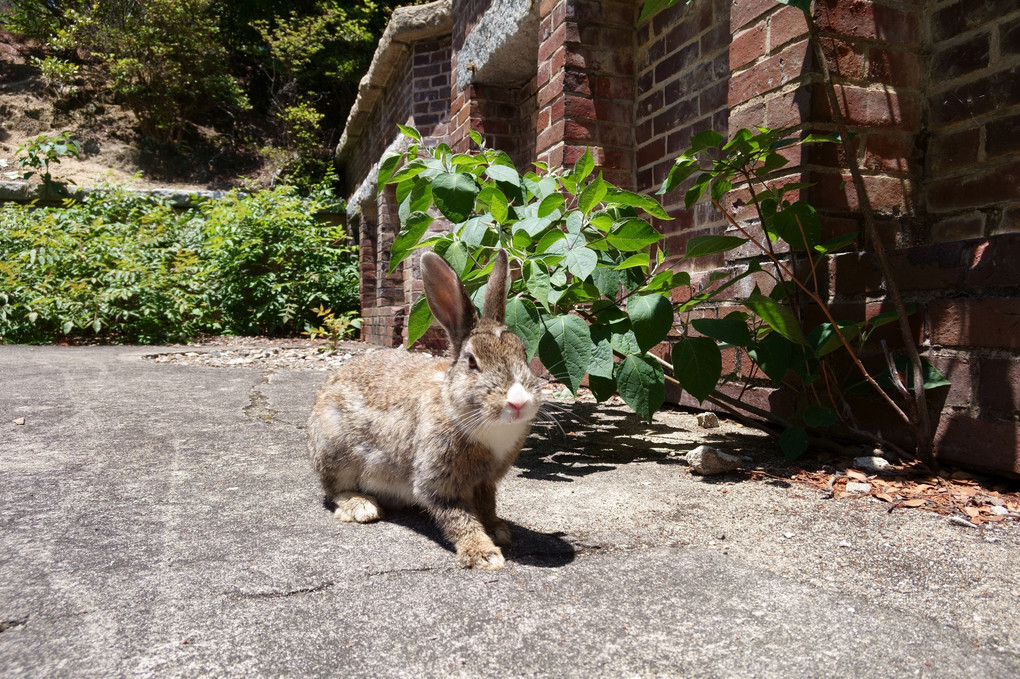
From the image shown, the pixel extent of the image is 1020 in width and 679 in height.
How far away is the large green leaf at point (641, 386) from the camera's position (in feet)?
7.69

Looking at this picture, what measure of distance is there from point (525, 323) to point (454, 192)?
1.97ft

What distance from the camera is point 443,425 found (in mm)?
1851

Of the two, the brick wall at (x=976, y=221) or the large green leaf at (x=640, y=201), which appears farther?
the large green leaf at (x=640, y=201)

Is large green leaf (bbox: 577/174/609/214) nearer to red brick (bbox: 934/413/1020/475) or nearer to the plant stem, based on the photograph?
the plant stem

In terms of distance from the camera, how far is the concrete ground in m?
1.21

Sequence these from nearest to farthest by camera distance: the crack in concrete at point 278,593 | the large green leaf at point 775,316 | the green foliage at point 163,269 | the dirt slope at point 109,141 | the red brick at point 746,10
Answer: the crack in concrete at point 278,593 → the large green leaf at point 775,316 → the red brick at point 746,10 → the green foliage at point 163,269 → the dirt slope at point 109,141

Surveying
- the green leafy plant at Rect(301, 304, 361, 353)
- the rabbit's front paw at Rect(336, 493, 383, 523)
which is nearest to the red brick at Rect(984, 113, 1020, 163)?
the rabbit's front paw at Rect(336, 493, 383, 523)

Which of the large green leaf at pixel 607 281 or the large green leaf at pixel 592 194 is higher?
the large green leaf at pixel 592 194

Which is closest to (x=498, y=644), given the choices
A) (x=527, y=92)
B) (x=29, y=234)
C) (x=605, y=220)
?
(x=605, y=220)

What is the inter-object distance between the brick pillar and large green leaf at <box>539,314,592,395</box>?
2.06 metres

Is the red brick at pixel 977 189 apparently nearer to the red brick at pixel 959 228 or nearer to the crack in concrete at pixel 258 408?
the red brick at pixel 959 228

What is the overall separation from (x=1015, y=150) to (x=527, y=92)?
4.03 m

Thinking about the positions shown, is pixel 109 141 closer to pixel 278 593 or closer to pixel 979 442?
pixel 278 593

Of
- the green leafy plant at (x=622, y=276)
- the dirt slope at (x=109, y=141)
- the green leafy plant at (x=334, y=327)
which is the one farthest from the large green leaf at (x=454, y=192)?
the dirt slope at (x=109, y=141)
